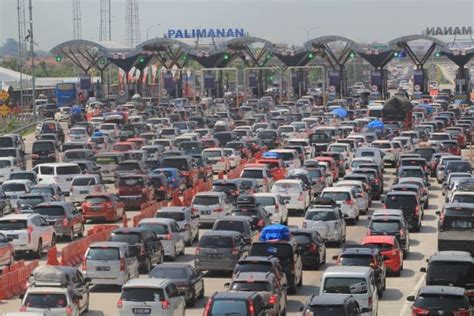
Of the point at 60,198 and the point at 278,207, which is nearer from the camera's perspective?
the point at 278,207

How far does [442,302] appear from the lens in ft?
88.9

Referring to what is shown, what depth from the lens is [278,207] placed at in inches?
1805

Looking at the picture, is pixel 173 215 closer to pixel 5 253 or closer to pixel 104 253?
pixel 5 253

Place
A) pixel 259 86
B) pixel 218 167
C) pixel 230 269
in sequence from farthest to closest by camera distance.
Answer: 1. pixel 259 86
2. pixel 218 167
3. pixel 230 269

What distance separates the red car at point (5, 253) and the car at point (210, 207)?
935 centimetres

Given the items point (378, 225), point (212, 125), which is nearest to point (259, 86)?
point (212, 125)

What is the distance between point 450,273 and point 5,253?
480 inches

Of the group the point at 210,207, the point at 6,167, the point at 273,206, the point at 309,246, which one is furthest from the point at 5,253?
the point at 6,167

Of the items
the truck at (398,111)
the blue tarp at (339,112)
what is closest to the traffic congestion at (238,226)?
the truck at (398,111)

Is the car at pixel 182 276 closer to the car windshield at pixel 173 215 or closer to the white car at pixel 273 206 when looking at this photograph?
the car windshield at pixel 173 215

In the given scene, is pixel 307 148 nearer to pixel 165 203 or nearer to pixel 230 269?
pixel 165 203

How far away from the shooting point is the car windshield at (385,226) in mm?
39000

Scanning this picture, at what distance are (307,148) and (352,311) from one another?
4246cm

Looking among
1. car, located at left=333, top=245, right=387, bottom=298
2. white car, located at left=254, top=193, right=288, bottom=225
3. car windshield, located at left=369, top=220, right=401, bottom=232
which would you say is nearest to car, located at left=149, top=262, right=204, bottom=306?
car, located at left=333, top=245, right=387, bottom=298
